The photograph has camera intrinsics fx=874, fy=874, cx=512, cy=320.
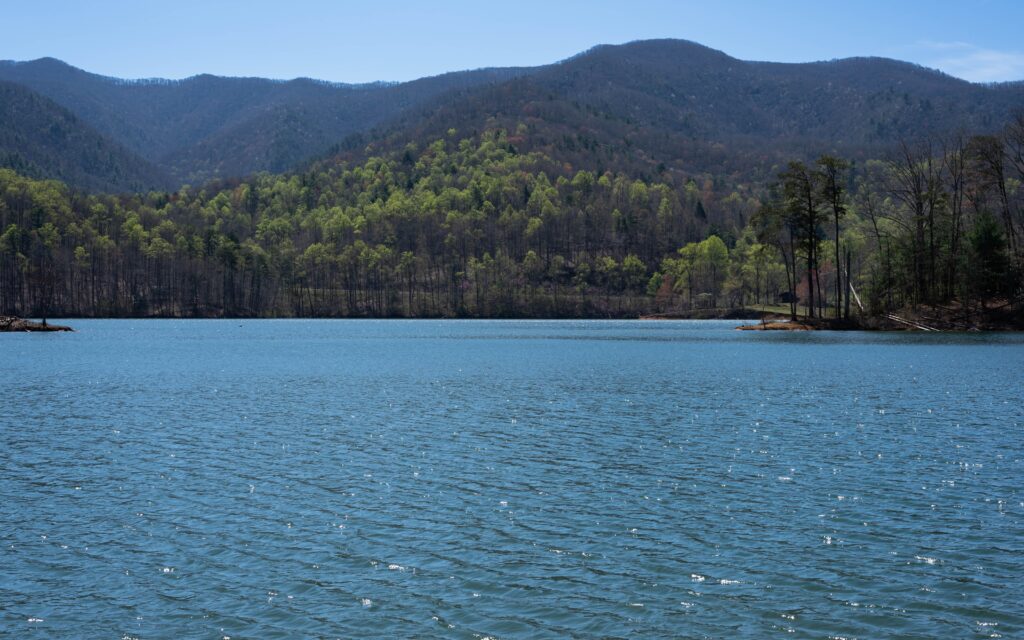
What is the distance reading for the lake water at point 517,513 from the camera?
1449cm

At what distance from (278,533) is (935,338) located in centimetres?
8657

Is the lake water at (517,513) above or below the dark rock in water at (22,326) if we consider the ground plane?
below

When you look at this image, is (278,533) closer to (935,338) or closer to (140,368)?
(140,368)

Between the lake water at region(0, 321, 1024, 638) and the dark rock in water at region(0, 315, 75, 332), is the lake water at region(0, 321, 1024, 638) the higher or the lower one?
the lower one

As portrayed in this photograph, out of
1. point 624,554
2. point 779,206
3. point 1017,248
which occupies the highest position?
point 779,206

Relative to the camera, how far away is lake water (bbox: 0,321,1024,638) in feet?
47.5

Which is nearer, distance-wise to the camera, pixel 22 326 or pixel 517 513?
pixel 517 513

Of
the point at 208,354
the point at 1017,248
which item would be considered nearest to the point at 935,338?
the point at 1017,248

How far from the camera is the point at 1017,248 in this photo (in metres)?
102

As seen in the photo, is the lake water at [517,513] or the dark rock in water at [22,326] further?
the dark rock in water at [22,326]

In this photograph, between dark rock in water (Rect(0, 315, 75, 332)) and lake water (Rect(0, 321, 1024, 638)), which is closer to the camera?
lake water (Rect(0, 321, 1024, 638))

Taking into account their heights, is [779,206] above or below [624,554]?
above

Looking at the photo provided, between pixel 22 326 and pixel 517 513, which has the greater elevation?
pixel 22 326

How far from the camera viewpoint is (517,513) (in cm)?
2091
